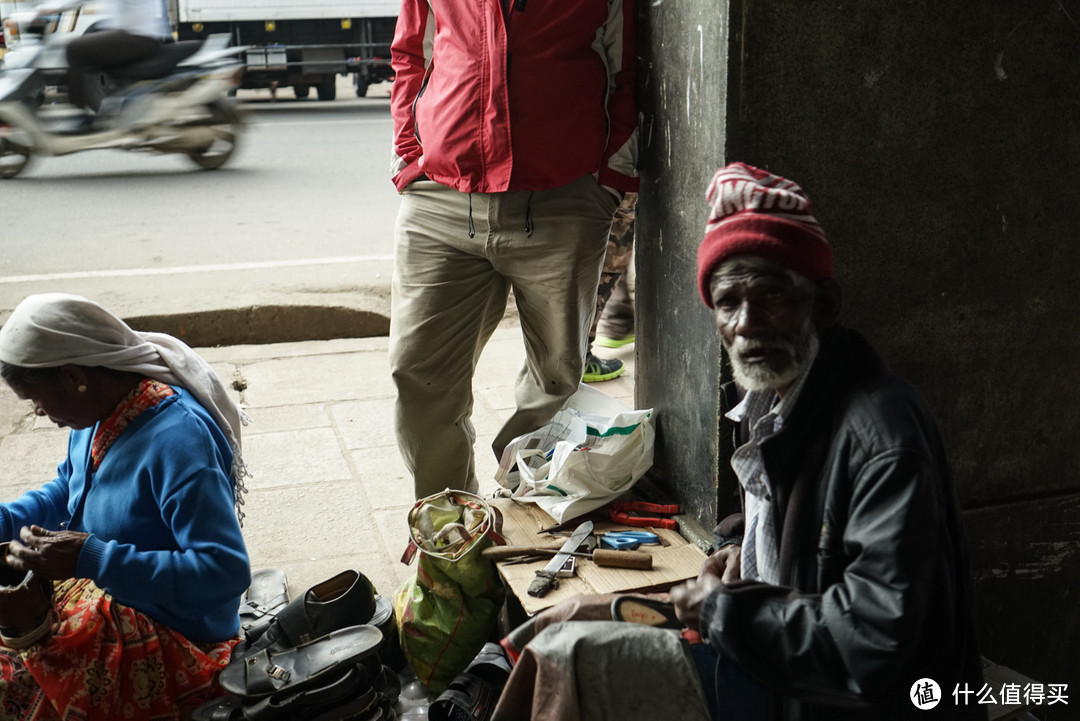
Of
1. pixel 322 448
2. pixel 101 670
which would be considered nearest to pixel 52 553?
pixel 101 670

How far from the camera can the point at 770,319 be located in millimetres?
1811

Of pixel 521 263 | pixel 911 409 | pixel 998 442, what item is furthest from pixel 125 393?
pixel 998 442

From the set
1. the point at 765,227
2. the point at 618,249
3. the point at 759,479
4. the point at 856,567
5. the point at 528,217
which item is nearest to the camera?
the point at 856,567

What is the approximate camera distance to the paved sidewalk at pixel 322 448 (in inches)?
144

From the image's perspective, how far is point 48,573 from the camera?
7.46ft

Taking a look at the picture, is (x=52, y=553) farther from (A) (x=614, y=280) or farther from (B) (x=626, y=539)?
(A) (x=614, y=280)

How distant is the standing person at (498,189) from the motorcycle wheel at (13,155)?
315 inches

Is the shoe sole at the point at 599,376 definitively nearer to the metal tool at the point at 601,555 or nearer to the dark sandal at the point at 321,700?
the metal tool at the point at 601,555

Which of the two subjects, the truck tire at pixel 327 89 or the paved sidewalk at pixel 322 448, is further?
the truck tire at pixel 327 89

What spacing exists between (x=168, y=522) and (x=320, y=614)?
52 cm

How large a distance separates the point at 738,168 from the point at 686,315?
81 cm

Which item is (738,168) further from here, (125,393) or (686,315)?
(125,393)

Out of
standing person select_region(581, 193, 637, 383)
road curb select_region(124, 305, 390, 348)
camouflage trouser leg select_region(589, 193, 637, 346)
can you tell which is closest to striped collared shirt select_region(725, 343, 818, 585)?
standing person select_region(581, 193, 637, 383)

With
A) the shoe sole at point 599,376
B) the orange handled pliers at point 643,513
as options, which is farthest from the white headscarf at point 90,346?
the shoe sole at point 599,376
